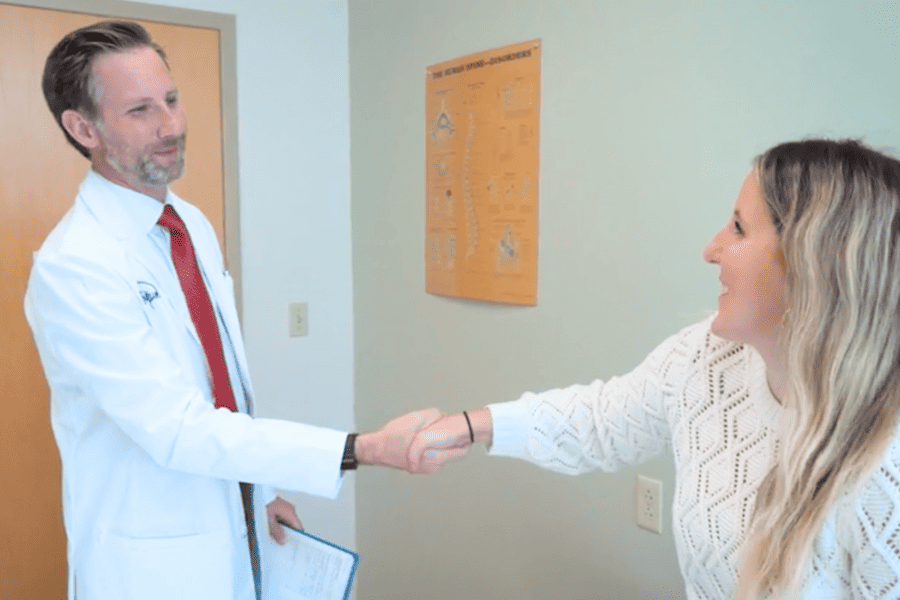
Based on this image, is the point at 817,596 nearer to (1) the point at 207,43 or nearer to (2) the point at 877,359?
(2) the point at 877,359

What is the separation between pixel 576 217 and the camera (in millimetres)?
1814

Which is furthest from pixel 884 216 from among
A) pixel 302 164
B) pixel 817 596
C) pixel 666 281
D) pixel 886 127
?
pixel 302 164

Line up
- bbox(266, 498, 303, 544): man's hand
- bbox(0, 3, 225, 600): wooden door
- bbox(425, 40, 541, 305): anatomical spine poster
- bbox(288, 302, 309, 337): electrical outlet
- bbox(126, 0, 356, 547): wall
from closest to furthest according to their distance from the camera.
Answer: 1. bbox(266, 498, 303, 544): man's hand
2. bbox(425, 40, 541, 305): anatomical spine poster
3. bbox(0, 3, 225, 600): wooden door
4. bbox(126, 0, 356, 547): wall
5. bbox(288, 302, 309, 337): electrical outlet

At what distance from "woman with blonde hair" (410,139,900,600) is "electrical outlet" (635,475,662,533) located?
0.48 meters

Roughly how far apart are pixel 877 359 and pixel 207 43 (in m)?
2.18

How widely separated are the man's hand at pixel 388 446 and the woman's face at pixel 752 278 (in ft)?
2.13

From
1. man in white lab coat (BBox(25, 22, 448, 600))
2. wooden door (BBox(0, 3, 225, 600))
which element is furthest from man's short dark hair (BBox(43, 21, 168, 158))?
wooden door (BBox(0, 3, 225, 600))

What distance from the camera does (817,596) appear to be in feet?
3.21

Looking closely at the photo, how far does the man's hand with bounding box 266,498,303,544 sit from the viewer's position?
5.36 feet

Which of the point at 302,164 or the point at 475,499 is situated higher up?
the point at 302,164

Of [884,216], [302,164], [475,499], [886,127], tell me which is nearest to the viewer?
[884,216]

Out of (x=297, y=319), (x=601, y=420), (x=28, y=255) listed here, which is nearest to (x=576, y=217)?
(x=601, y=420)

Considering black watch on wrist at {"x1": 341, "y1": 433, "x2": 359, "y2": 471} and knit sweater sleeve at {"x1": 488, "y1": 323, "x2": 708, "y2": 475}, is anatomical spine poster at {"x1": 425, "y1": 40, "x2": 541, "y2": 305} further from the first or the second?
black watch on wrist at {"x1": 341, "y1": 433, "x2": 359, "y2": 471}

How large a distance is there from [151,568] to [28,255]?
1.24 meters
